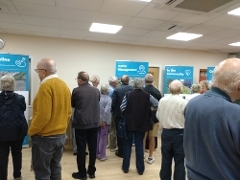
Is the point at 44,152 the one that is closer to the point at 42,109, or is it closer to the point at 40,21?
the point at 42,109

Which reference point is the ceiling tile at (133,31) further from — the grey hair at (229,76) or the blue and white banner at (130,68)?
the grey hair at (229,76)

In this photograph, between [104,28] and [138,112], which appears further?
[104,28]

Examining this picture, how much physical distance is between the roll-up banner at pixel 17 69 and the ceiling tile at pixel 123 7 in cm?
226

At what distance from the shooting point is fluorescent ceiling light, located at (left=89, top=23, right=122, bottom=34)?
13.8 ft

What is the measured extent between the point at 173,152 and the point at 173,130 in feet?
0.99

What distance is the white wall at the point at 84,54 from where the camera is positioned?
539 centimetres

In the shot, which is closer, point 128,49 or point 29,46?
point 29,46

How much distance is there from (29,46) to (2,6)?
2.24 meters

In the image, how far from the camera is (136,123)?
3.13 meters

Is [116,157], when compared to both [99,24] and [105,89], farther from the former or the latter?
[99,24]

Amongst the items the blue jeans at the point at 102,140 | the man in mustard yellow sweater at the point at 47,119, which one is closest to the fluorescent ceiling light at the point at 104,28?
the blue jeans at the point at 102,140

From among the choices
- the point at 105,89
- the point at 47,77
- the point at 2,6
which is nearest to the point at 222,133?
the point at 47,77

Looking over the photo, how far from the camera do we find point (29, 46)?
539 cm

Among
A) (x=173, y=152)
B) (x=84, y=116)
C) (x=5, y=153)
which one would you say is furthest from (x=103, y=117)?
(x=5, y=153)
